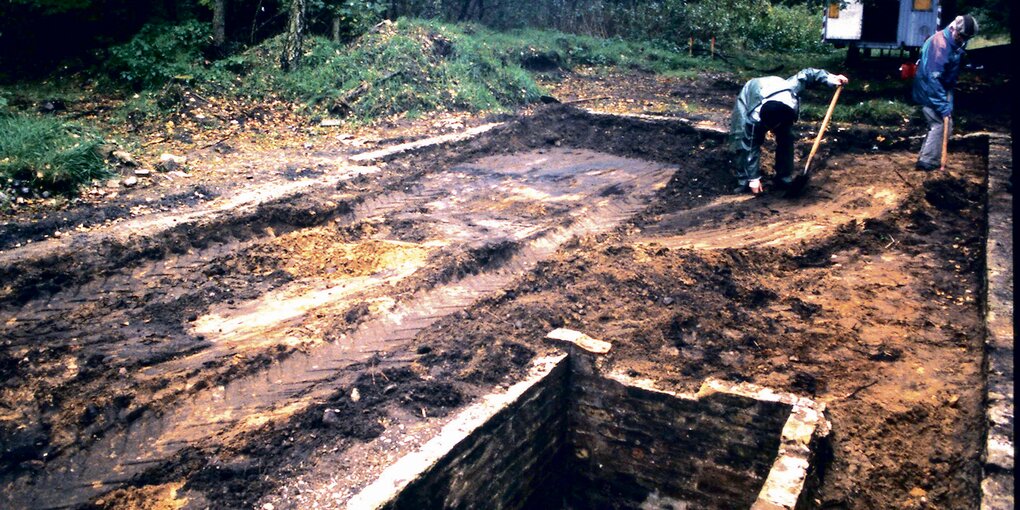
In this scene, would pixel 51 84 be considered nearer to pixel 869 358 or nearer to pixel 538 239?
pixel 538 239

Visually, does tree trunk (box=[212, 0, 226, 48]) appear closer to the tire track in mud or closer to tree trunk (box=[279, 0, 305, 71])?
tree trunk (box=[279, 0, 305, 71])

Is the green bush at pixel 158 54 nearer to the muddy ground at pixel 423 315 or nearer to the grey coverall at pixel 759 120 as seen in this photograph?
the muddy ground at pixel 423 315

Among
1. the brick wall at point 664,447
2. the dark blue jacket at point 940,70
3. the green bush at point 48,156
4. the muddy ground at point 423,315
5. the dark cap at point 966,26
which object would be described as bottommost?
the brick wall at point 664,447

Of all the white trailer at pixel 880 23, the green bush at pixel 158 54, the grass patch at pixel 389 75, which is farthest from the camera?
the white trailer at pixel 880 23

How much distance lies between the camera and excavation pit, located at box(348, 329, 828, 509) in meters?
4.44

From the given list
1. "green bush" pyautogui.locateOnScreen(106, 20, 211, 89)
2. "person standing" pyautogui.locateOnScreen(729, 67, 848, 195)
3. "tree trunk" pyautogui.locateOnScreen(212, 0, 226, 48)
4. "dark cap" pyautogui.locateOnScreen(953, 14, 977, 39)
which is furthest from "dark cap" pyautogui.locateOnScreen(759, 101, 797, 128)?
"tree trunk" pyautogui.locateOnScreen(212, 0, 226, 48)

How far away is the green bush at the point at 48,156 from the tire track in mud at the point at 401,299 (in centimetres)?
202

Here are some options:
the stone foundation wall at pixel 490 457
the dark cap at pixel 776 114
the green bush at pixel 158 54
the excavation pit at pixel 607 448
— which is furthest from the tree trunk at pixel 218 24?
the stone foundation wall at pixel 490 457

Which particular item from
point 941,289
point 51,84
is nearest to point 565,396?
point 941,289

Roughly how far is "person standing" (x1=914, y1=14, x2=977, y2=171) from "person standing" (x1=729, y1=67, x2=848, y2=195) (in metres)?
1.12

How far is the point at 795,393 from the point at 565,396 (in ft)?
5.50

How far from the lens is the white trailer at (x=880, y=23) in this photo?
14.6m

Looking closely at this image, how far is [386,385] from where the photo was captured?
17.5ft

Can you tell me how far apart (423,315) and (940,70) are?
22.4ft
